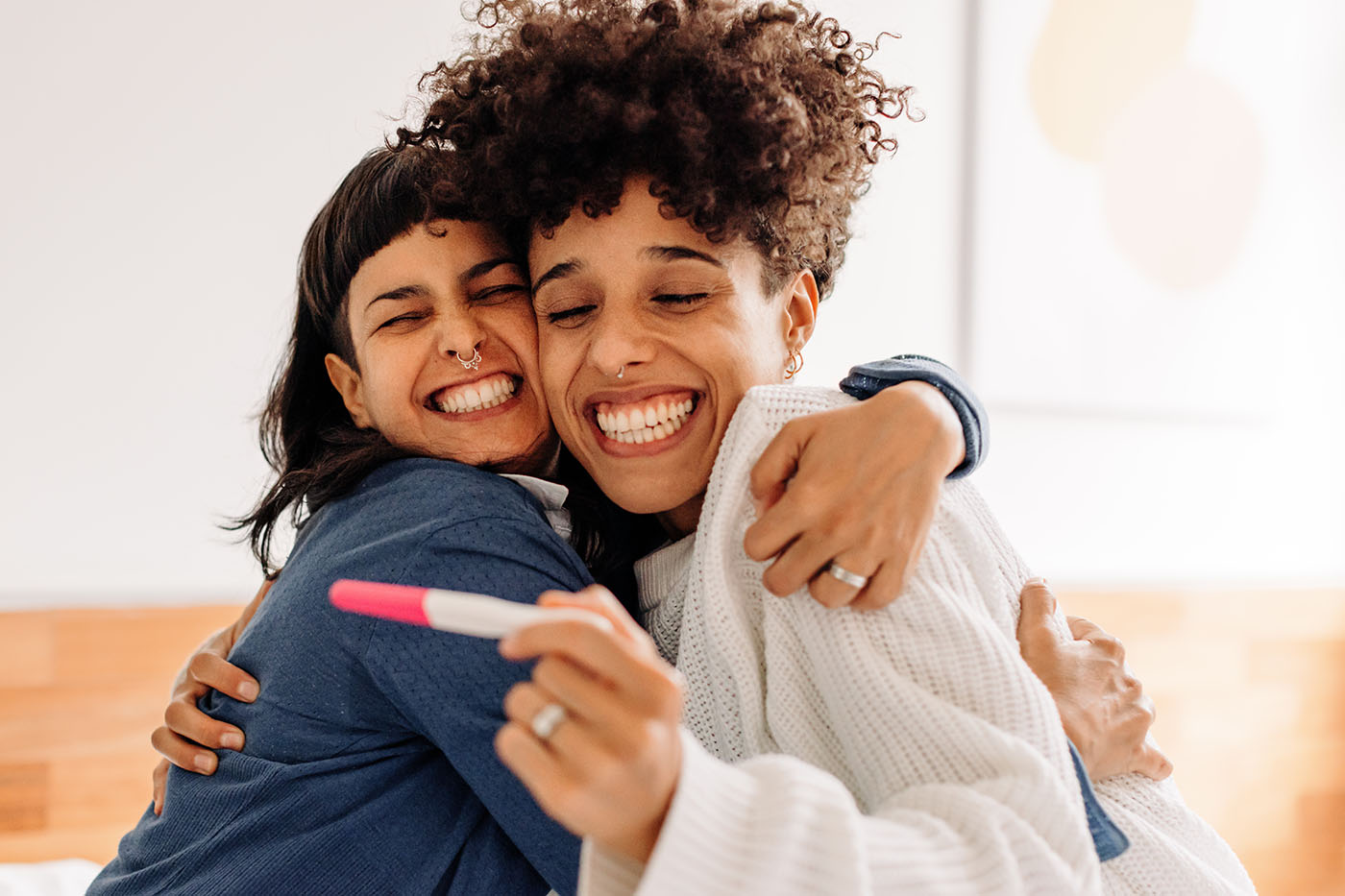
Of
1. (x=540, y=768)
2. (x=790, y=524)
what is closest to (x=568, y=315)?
(x=790, y=524)

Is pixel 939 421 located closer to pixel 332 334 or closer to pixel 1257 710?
pixel 332 334

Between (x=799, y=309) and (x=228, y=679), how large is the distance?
694 millimetres

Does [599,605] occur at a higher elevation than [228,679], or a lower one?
higher

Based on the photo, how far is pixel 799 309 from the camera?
1.21m

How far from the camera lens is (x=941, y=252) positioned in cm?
236

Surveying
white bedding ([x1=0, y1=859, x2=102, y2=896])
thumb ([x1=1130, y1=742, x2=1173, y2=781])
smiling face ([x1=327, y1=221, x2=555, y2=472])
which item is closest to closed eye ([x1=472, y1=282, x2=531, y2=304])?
smiling face ([x1=327, y1=221, x2=555, y2=472])

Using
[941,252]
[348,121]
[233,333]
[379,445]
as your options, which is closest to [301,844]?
[379,445]

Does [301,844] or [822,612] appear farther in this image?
[301,844]

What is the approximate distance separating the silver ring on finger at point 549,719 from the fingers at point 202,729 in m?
0.60

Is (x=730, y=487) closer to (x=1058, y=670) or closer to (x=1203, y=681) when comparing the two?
(x=1058, y=670)

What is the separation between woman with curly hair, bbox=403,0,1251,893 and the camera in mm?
580

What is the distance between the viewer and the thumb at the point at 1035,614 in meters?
1.02

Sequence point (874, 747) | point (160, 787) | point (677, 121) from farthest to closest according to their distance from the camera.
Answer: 1. point (160, 787)
2. point (677, 121)
3. point (874, 747)

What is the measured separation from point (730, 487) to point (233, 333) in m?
1.18
